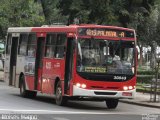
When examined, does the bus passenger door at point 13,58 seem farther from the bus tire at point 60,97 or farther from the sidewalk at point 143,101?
the bus tire at point 60,97

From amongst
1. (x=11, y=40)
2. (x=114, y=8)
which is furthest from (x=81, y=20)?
(x=11, y=40)

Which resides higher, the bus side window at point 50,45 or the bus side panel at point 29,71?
the bus side window at point 50,45

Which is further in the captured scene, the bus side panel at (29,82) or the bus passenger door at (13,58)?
the bus passenger door at (13,58)

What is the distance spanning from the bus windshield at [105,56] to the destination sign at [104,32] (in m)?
0.22

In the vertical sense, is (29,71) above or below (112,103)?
above

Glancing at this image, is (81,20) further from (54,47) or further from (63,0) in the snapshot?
(54,47)

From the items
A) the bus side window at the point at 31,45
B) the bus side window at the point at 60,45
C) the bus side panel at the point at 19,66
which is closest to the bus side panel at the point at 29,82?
the bus side panel at the point at 19,66

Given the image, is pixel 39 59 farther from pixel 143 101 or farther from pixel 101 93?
pixel 143 101

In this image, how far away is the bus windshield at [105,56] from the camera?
2048cm

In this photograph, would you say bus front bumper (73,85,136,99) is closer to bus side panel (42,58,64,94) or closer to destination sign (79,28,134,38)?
bus side panel (42,58,64,94)

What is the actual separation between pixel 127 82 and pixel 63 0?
16.5 meters

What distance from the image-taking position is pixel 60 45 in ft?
72.1

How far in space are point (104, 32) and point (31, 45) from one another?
15.7 ft

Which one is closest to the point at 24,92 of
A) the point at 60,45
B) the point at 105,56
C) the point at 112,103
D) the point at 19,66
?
the point at 19,66
